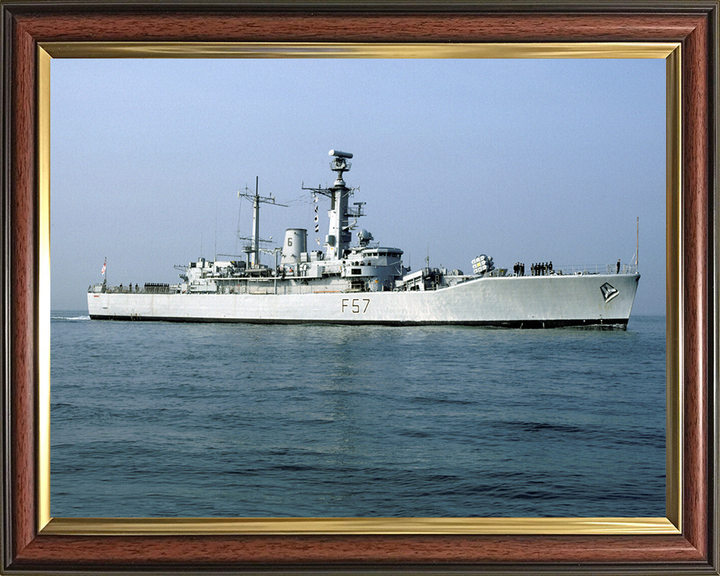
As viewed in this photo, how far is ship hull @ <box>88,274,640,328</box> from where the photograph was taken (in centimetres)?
2745

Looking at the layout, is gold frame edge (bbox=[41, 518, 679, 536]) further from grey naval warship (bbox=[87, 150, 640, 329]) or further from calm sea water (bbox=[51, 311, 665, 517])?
grey naval warship (bbox=[87, 150, 640, 329])

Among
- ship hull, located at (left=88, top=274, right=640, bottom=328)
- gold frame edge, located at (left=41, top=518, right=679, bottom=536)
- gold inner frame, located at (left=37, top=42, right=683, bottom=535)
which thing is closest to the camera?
gold frame edge, located at (left=41, top=518, right=679, bottom=536)

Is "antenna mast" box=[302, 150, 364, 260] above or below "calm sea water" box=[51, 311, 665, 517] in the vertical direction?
above

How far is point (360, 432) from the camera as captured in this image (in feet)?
27.1

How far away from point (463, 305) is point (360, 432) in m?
21.8

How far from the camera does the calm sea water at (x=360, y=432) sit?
3889 millimetres

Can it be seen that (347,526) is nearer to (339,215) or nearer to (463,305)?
(463,305)

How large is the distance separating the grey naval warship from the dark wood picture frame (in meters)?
20.0

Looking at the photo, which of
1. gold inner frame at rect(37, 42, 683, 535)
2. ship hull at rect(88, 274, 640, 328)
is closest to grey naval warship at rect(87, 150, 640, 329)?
ship hull at rect(88, 274, 640, 328)

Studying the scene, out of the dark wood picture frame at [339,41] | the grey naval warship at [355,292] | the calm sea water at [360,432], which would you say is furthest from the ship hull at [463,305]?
the dark wood picture frame at [339,41]

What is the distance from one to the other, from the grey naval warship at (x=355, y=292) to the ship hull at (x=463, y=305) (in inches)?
1.8

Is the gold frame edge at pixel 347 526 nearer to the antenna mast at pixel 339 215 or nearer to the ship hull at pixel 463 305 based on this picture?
the ship hull at pixel 463 305

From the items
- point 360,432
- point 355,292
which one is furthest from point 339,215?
point 360,432

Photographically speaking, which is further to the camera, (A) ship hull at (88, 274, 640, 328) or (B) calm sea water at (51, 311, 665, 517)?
(A) ship hull at (88, 274, 640, 328)
